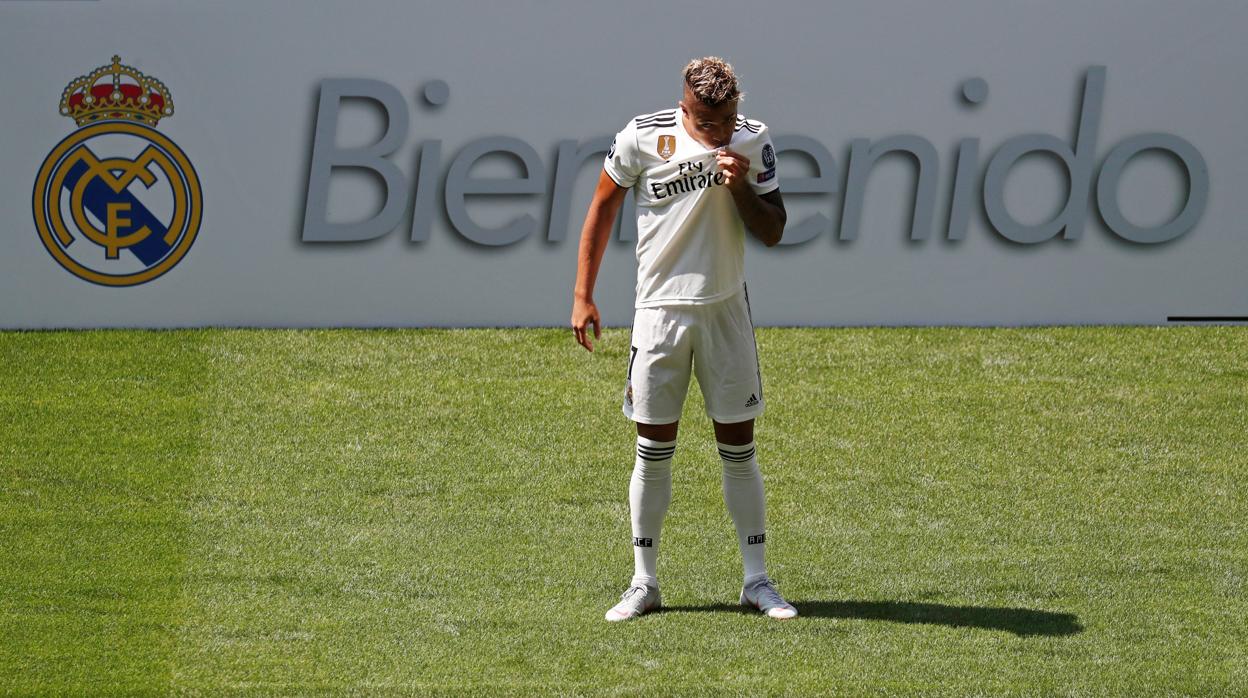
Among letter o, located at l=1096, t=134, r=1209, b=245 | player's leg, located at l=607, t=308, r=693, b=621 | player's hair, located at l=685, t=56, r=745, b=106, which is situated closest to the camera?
player's hair, located at l=685, t=56, r=745, b=106

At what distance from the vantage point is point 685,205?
4508mm

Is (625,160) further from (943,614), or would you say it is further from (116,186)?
(116,186)

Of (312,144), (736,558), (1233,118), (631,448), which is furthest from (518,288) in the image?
(1233,118)

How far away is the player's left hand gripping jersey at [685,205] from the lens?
449 cm

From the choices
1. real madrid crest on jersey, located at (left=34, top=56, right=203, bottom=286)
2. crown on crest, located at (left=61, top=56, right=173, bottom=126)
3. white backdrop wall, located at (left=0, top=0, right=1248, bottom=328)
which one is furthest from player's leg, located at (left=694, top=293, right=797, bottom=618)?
crown on crest, located at (left=61, top=56, right=173, bottom=126)

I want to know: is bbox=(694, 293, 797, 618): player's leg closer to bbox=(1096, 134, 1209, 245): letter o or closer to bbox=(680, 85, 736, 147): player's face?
bbox=(680, 85, 736, 147): player's face

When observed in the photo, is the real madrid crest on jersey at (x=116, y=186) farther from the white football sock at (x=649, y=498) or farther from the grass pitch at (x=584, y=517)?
the white football sock at (x=649, y=498)

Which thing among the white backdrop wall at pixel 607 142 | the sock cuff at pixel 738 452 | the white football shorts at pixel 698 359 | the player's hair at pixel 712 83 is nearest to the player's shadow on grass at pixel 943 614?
the sock cuff at pixel 738 452

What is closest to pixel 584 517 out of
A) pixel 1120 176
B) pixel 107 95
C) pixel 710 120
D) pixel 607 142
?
pixel 710 120

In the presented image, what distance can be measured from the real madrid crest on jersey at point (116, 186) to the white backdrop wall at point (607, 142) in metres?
0.03

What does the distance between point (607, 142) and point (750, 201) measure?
171 inches

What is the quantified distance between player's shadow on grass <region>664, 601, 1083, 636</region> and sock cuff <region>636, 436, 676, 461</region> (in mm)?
502

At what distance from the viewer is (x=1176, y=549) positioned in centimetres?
552

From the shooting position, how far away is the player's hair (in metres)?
4.34
